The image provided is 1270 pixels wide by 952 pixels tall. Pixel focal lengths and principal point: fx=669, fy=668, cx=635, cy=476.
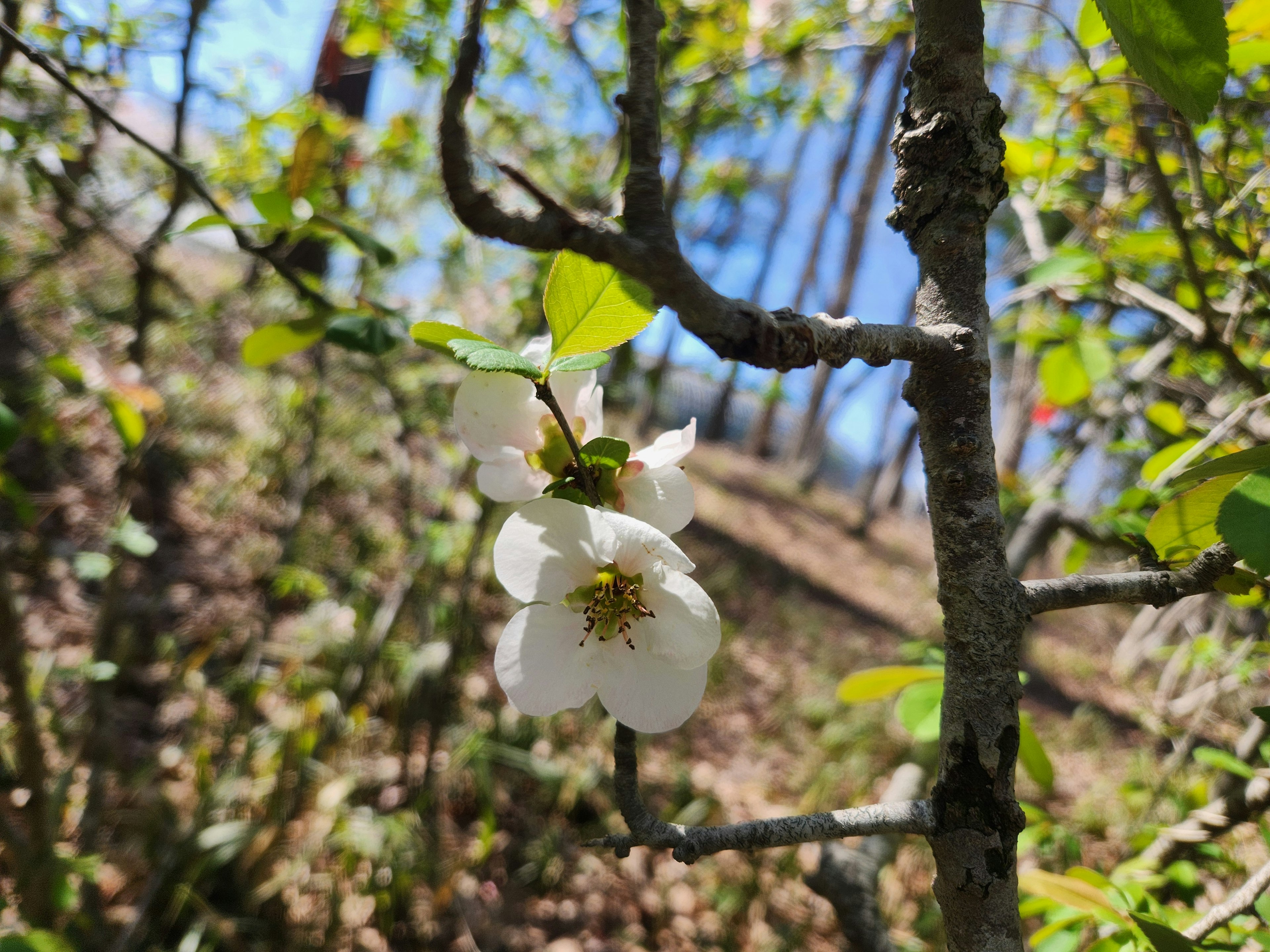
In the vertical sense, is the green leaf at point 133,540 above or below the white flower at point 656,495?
below

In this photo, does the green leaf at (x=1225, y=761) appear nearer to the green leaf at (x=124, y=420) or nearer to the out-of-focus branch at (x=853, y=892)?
the out-of-focus branch at (x=853, y=892)

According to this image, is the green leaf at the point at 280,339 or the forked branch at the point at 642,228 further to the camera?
the green leaf at the point at 280,339

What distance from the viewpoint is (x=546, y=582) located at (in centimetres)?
44

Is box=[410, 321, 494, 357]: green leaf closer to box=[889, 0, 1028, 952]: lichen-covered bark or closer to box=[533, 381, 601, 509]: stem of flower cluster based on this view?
box=[533, 381, 601, 509]: stem of flower cluster

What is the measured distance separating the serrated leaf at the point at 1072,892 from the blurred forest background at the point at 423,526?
1 centimetres

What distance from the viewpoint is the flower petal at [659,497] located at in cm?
45

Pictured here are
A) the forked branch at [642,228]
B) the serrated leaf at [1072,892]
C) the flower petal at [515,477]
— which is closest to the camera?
the forked branch at [642,228]

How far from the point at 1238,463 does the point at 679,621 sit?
1.18 ft

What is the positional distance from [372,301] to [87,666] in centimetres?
82

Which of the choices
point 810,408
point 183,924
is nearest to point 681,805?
point 183,924

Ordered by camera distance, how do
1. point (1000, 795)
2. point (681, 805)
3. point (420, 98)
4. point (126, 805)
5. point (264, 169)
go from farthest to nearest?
point (420, 98), point (681, 805), point (264, 169), point (126, 805), point (1000, 795)

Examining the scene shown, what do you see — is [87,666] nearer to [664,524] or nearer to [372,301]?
[372,301]

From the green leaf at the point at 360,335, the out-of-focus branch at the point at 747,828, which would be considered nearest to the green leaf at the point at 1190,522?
the out-of-focus branch at the point at 747,828

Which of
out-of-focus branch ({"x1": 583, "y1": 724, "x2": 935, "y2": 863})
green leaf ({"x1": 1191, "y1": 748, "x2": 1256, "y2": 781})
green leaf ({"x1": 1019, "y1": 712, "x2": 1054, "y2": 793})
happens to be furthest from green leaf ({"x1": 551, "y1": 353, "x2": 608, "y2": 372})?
green leaf ({"x1": 1191, "y1": 748, "x2": 1256, "y2": 781})
